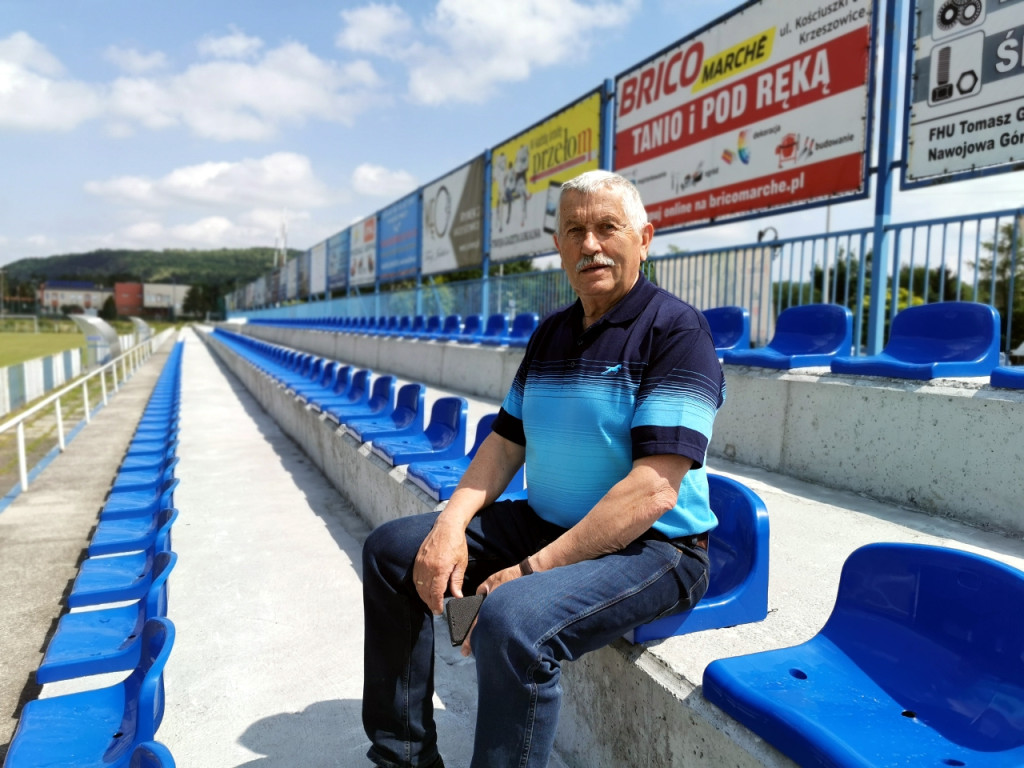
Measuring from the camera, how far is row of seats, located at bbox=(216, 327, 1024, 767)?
44.1 inches

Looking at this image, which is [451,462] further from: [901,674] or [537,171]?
[537,171]

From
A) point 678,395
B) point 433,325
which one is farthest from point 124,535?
point 433,325

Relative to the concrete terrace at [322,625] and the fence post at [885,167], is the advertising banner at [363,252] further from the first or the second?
the fence post at [885,167]

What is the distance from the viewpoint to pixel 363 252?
62.4 feet

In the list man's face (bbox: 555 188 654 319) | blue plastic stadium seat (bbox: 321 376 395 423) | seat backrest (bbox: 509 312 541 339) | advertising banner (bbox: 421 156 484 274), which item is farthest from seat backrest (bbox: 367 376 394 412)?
advertising banner (bbox: 421 156 484 274)

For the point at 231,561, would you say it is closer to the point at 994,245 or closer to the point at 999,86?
the point at 994,245

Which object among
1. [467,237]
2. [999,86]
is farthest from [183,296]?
[999,86]

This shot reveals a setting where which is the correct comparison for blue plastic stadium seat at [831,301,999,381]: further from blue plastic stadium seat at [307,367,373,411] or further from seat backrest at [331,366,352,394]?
seat backrest at [331,366,352,394]

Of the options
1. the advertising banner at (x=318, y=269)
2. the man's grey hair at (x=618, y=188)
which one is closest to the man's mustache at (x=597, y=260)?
the man's grey hair at (x=618, y=188)

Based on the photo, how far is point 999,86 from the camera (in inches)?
155

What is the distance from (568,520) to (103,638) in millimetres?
1743

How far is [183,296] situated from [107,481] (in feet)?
504

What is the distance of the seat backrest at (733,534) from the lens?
1.69m

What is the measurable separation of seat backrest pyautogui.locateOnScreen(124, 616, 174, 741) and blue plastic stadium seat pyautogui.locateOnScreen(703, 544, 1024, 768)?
43.9 inches
